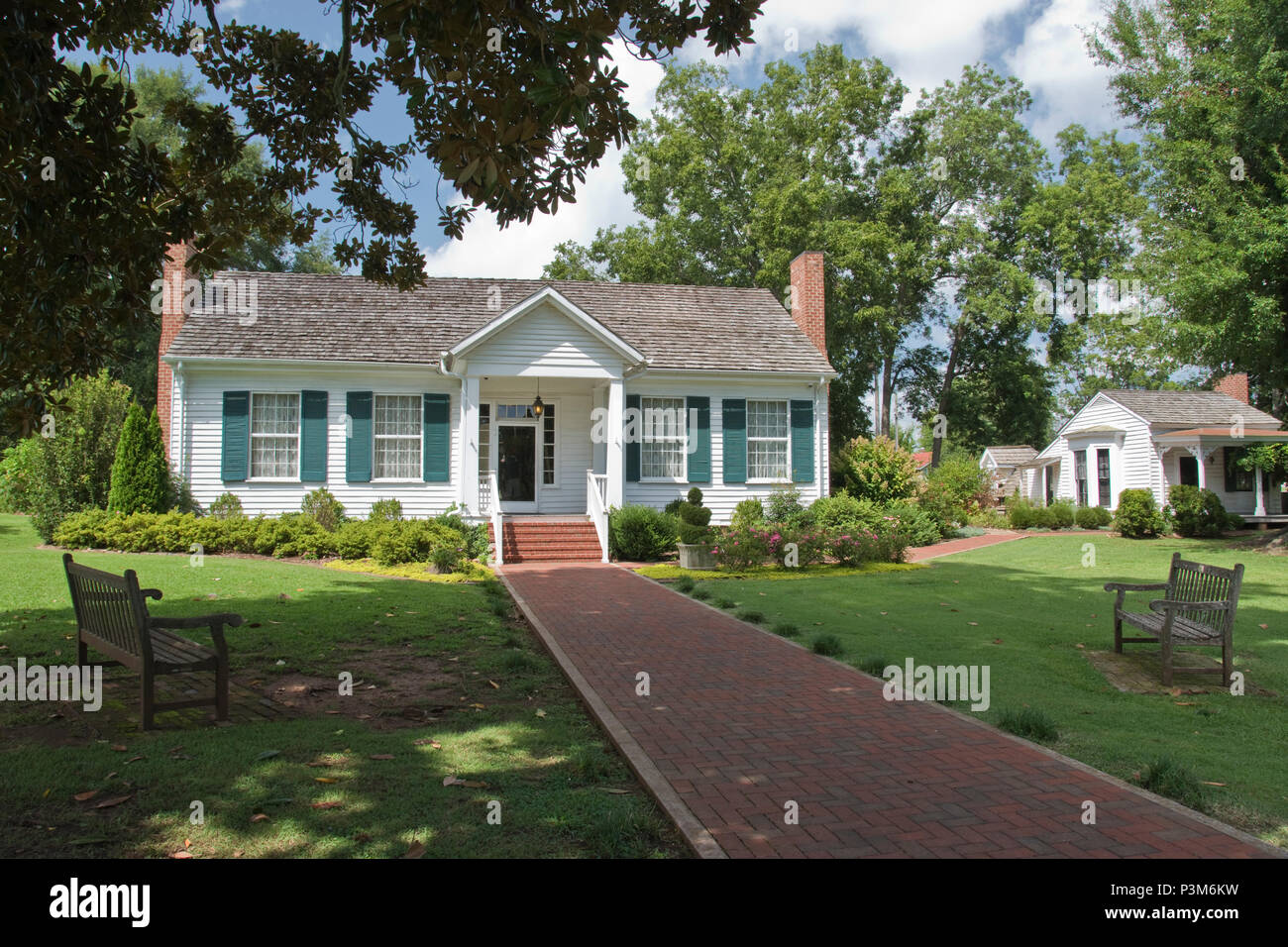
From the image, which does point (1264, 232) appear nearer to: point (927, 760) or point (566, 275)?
point (927, 760)

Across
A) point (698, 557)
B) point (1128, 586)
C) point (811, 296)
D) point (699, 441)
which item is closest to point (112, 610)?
point (1128, 586)

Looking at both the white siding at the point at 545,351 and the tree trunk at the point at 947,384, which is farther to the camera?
the tree trunk at the point at 947,384

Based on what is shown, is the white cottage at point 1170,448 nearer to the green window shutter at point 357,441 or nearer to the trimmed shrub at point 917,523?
the trimmed shrub at point 917,523

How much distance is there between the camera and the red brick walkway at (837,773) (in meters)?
3.83

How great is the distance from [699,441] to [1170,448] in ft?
63.8

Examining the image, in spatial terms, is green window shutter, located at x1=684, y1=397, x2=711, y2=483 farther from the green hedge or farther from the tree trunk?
the tree trunk

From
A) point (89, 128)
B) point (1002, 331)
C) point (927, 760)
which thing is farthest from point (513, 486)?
point (1002, 331)

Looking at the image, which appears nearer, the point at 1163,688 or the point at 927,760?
the point at 927,760

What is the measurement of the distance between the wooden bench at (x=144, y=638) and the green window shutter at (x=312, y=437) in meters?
12.4

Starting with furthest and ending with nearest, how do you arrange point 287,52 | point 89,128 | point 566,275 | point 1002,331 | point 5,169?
1. point 1002,331
2. point 566,275
3. point 287,52
4. point 89,128
5. point 5,169

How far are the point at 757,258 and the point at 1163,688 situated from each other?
30700 millimetres

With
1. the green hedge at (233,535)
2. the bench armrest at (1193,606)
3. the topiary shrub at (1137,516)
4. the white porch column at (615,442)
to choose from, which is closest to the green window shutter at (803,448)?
the white porch column at (615,442)

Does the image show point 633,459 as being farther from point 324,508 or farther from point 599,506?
point 324,508

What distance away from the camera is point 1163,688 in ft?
23.4
